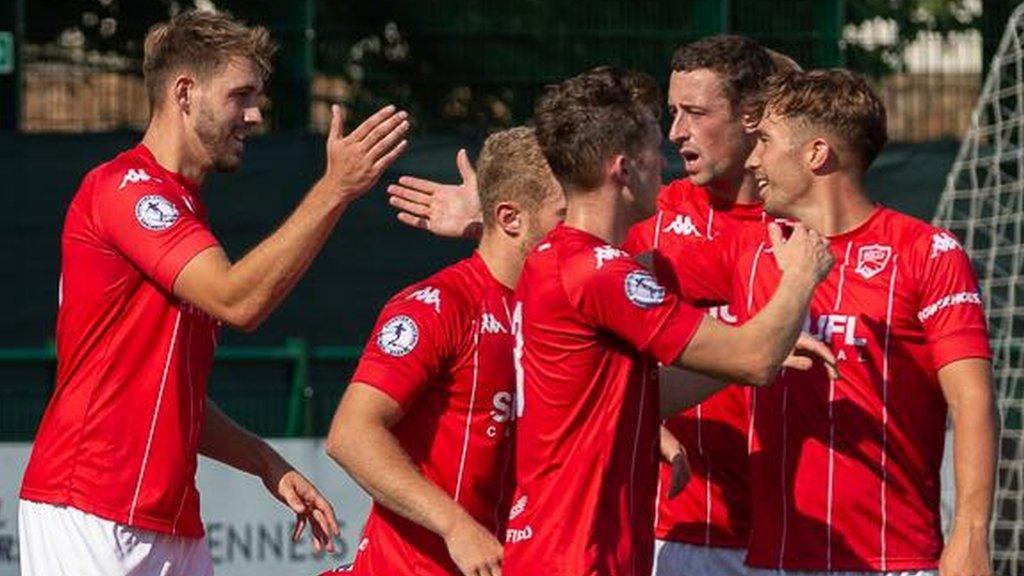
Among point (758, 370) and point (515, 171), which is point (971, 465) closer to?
point (758, 370)

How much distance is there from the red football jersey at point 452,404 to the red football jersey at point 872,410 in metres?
0.72

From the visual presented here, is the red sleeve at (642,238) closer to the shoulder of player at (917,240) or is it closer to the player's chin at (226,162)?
the shoulder of player at (917,240)

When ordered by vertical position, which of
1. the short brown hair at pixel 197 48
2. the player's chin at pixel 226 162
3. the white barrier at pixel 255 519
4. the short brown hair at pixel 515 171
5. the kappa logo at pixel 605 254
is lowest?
the white barrier at pixel 255 519

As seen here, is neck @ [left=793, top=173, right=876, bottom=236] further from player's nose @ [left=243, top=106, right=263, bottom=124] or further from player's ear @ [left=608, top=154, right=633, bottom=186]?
player's nose @ [left=243, top=106, right=263, bottom=124]

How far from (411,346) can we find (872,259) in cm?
115

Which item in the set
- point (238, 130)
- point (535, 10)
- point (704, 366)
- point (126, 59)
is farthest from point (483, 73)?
point (704, 366)

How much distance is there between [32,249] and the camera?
37.4 feet

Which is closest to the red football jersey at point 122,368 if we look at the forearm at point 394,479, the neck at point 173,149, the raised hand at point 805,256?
the neck at point 173,149

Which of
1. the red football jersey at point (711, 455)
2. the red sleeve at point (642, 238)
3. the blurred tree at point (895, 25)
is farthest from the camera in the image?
the blurred tree at point (895, 25)

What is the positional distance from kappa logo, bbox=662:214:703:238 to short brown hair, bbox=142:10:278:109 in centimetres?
126

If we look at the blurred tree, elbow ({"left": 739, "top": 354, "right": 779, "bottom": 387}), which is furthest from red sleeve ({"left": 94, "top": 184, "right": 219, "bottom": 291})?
the blurred tree

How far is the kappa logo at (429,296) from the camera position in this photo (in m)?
5.47

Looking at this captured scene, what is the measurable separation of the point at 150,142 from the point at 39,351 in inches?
205

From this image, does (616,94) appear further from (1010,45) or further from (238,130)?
(1010,45)
